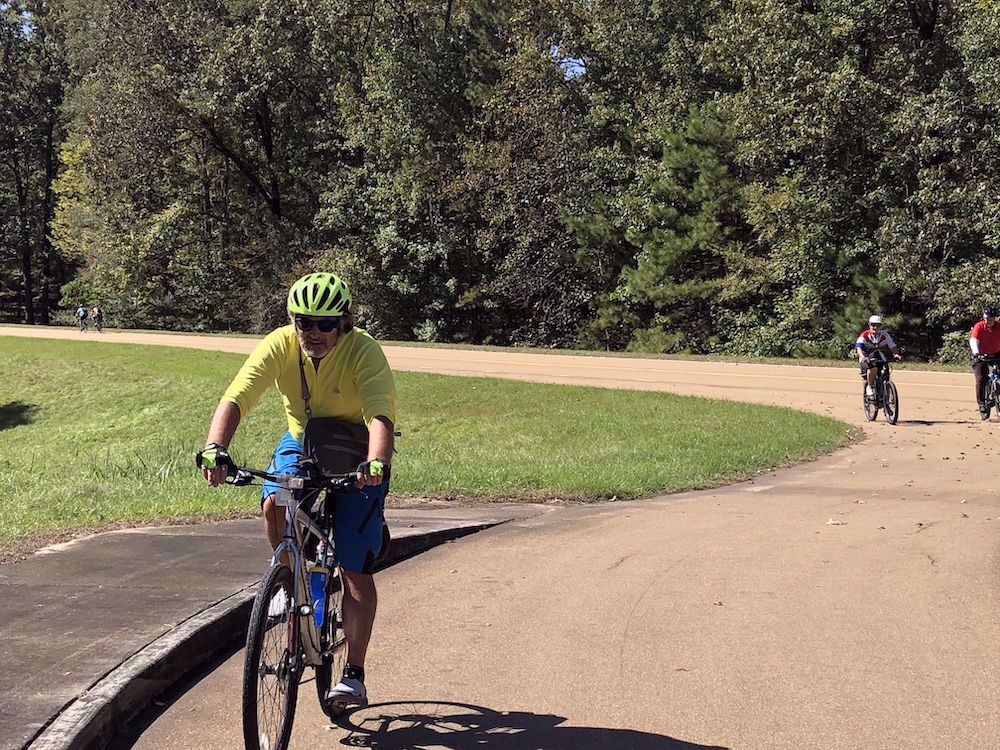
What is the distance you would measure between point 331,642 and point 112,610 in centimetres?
171

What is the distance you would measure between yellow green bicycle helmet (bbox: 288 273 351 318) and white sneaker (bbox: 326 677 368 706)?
1.58 meters

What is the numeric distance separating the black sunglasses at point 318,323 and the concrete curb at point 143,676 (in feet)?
5.86

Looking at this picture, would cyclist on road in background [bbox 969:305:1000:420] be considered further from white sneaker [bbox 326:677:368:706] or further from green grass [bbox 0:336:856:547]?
white sneaker [bbox 326:677:368:706]

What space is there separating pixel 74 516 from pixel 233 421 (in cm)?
569

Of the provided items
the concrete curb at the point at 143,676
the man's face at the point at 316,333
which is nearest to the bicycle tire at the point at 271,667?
the concrete curb at the point at 143,676

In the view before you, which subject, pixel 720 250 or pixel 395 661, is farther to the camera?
pixel 720 250

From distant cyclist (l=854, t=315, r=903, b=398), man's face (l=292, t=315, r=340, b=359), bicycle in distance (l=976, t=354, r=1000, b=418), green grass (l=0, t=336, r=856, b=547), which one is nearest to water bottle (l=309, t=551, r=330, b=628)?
man's face (l=292, t=315, r=340, b=359)

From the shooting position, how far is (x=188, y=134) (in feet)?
154

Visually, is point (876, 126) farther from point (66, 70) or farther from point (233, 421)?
point (66, 70)

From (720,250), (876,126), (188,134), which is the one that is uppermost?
(188,134)

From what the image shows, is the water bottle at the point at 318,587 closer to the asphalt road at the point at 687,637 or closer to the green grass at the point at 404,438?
the asphalt road at the point at 687,637

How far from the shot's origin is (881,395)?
56.4 feet

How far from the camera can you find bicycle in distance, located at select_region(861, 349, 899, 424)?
16828mm

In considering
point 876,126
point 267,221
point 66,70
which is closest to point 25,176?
point 66,70
